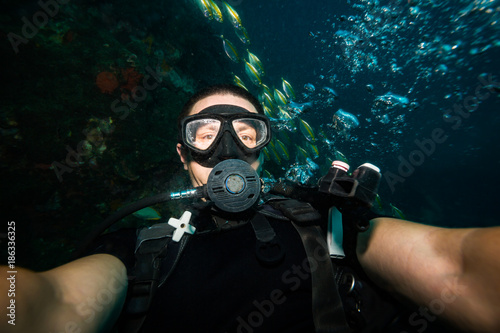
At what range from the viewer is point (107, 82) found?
6027mm

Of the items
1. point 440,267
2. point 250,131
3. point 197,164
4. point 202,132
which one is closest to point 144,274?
point 197,164

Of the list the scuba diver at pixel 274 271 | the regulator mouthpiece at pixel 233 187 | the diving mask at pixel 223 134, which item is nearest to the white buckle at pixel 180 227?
the scuba diver at pixel 274 271

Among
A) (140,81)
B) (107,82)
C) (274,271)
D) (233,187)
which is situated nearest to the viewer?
(274,271)

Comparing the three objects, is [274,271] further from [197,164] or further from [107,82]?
[107,82]

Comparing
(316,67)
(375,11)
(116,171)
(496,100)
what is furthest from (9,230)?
(496,100)

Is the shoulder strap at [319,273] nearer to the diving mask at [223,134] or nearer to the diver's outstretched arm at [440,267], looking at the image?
the diver's outstretched arm at [440,267]

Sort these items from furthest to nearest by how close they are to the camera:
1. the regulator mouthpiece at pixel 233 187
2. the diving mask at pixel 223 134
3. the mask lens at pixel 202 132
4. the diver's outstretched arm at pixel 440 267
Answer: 1. the mask lens at pixel 202 132
2. the diving mask at pixel 223 134
3. the regulator mouthpiece at pixel 233 187
4. the diver's outstretched arm at pixel 440 267

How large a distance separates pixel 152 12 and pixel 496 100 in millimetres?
34348

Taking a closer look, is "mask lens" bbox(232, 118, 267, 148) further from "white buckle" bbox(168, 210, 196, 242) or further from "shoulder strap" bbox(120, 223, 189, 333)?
"shoulder strap" bbox(120, 223, 189, 333)

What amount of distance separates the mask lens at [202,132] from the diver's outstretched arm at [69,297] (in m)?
1.38

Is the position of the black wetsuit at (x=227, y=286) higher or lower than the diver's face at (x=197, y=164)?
lower

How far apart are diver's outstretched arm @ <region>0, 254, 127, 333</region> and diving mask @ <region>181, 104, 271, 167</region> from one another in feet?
4.06

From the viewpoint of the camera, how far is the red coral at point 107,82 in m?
5.92

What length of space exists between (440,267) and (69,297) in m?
2.23
